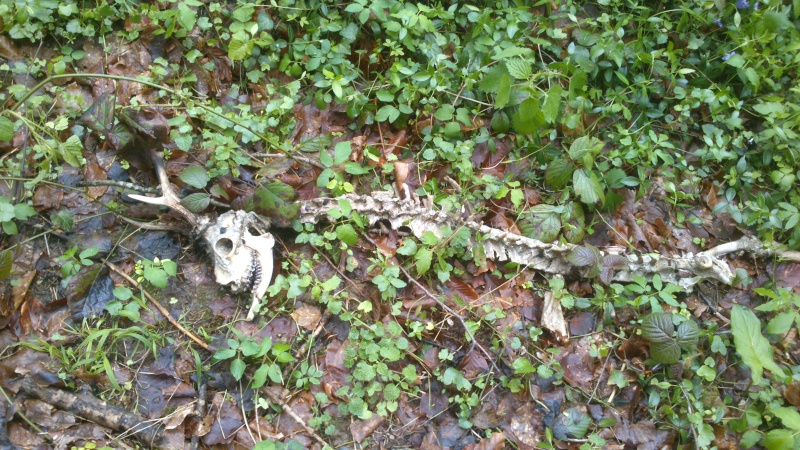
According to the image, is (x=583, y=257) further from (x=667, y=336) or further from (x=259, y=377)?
(x=259, y=377)

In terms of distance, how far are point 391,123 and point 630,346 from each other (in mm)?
2068

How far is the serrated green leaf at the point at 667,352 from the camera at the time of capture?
3121 millimetres

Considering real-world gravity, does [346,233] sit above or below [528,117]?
below

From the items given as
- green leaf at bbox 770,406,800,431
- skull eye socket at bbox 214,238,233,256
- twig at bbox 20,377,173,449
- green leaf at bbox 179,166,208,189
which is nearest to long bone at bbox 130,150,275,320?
skull eye socket at bbox 214,238,233,256

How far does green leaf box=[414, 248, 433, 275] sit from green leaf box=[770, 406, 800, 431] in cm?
201

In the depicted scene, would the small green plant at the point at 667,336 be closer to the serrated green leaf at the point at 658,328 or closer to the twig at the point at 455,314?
the serrated green leaf at the point at 658,328

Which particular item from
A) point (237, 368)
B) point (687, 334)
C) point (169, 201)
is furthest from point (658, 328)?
point (169, 201)

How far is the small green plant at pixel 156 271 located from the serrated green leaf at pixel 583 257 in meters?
2.29

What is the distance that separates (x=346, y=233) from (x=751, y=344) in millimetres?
A: 2339

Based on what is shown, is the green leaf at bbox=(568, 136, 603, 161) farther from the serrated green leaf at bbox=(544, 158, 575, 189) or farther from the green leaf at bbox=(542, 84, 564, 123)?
the green leaf at bbox=(542, 84, 564, 123)

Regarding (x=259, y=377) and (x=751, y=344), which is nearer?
(x=259, y=377)

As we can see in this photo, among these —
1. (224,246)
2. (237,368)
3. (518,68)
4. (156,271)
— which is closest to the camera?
(237,368)

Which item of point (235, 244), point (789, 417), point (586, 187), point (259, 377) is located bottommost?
point (259, 377)

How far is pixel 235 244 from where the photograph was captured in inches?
116
